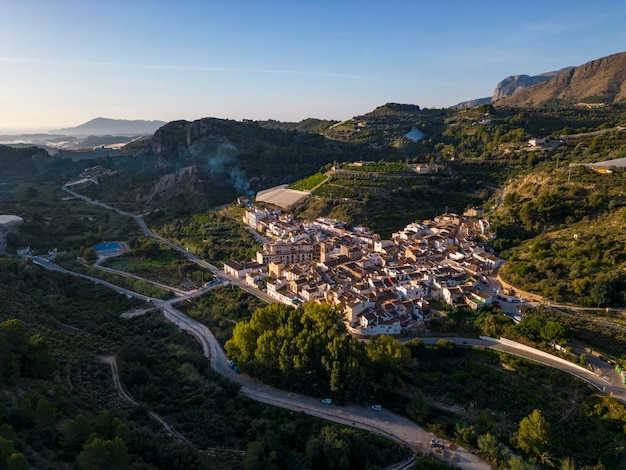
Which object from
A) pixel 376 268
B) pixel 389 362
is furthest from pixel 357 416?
pixel 376 268

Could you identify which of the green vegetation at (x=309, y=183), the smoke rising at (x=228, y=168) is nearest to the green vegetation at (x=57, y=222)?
the smoke rising at (x=228, y=168)

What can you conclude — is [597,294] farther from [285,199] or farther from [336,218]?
[285,199]

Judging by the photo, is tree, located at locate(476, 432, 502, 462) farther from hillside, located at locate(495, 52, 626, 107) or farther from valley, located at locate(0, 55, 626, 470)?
hillside, located at locate(495, 52, 626, 107)

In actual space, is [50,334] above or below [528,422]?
above

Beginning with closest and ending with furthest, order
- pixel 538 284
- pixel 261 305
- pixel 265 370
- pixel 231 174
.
Result: pixel 265 370
pixel 538 284
pixel 261 305
pixel 231 174

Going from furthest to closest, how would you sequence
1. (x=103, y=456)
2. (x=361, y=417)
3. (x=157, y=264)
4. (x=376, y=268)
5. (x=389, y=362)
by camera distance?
(x=157, y=264), (x=376, y=268), (x=389, y=362), (x=361, y=417), (x=103, y=456)

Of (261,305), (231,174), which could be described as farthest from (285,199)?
(261,305)

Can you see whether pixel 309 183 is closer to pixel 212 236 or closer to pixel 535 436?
pixel 212 236
